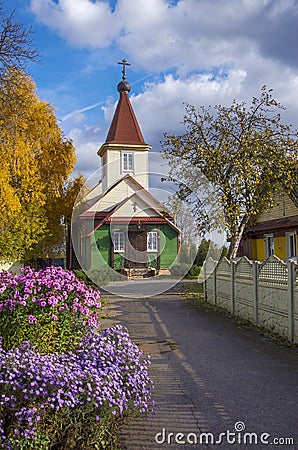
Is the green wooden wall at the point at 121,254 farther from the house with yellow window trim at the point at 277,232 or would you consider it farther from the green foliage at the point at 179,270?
the house with yellow window trim at the point at 277,232

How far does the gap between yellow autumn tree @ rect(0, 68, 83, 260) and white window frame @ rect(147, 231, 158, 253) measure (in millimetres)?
5465

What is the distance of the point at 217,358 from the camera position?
7906 millimetres

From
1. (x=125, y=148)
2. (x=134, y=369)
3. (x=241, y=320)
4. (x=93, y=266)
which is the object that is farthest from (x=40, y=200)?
(x=134, y=369)

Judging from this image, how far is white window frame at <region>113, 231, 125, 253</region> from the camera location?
Answer: 1212 inches

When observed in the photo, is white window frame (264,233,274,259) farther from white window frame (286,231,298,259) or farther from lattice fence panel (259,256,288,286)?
lattice fence panel (259,256,288,286)

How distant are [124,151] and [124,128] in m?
1.80

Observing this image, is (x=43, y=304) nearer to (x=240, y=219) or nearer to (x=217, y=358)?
(x=217, y=358)

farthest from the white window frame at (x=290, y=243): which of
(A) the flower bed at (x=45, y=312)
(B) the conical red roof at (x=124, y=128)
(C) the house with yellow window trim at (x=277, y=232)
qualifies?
(A) the flower bed at (x=45, y=312)

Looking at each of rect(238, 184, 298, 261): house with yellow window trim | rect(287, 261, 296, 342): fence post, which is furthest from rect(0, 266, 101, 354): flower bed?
rect(238, 184, 298, 261): house with yellow window trim

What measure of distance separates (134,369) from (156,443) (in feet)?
2.25

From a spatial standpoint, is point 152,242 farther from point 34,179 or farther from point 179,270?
point 34,179

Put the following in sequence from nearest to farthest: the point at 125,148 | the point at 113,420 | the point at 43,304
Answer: the point at 113,420 → the point at 43,304 → the point at 125,148

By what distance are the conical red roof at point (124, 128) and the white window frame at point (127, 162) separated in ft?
2.84

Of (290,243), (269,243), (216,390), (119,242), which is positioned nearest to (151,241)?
(119,242)
